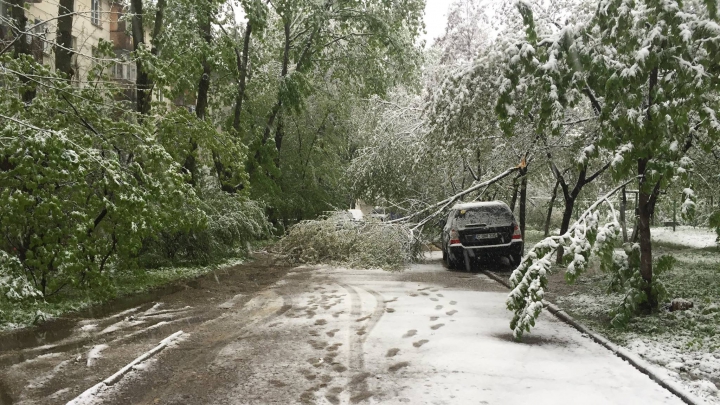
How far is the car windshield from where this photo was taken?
690 inches

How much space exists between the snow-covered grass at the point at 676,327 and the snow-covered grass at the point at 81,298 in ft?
24.7

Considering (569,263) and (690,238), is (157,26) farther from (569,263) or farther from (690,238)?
(690,238)

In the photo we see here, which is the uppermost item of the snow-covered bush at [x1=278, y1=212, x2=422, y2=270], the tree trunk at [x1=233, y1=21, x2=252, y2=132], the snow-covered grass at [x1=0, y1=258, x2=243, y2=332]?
the tree trunk at [x1=233, y1=21, x2=252, y2=132]

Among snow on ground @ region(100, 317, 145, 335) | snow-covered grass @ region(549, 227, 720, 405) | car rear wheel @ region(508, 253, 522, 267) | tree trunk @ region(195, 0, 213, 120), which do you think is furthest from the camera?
tree trunk @ region(195, 0, 213, 120)

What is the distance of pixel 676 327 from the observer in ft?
28.7

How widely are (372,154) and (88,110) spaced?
1595 cm

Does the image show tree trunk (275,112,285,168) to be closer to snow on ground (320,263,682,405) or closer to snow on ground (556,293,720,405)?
snow on ground (320,263,682,405)

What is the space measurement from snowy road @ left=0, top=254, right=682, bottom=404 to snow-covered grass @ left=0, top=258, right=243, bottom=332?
258 cm

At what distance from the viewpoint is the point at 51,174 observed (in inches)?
324

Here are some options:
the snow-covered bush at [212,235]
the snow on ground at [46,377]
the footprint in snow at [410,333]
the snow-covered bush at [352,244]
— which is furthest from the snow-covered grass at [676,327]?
the snow-covered bush at [212,235]

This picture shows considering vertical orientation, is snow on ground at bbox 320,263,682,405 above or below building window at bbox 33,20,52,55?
below

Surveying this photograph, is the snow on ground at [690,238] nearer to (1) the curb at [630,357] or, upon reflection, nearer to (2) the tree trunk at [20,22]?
(1) the curb at [630,357]

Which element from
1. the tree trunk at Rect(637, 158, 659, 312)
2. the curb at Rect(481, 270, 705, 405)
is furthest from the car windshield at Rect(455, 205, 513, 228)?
the tree trunk at Rect(637, 158, 659, 312)

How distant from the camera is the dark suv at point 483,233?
57.2 feet
